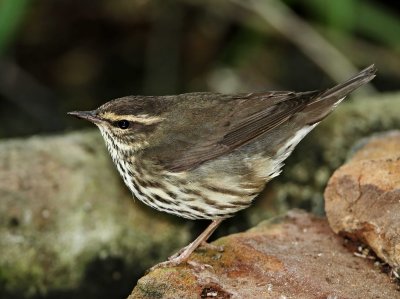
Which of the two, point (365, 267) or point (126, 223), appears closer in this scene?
point (365, 267)

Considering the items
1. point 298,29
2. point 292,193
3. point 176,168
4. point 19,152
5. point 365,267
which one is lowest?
point 365,267

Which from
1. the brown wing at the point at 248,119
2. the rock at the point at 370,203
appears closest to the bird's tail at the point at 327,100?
the brown wing at the point at 248,119

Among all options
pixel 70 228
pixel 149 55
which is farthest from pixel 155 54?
pixel 70 228

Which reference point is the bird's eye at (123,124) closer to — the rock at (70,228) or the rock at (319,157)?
the rock at (70,228)

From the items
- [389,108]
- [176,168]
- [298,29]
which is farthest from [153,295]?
[298,29]

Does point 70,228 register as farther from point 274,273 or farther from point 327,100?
point 327,100

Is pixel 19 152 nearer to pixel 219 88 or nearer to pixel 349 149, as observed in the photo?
pixel 349 149

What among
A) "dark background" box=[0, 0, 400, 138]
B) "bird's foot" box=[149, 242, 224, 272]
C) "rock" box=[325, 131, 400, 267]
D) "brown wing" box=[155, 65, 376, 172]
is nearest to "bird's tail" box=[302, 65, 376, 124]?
"brown wing" box=[155, 65, 376, 172]
